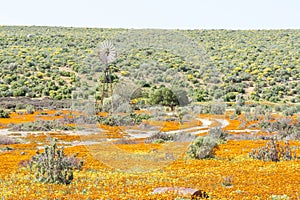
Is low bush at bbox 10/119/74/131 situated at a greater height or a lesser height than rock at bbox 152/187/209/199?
lesser

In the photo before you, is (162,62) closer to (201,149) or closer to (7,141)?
(201,149)

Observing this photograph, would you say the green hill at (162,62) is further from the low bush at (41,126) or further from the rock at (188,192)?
the low bush at (41,126)

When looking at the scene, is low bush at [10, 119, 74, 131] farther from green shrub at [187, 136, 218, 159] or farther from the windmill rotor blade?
the windmill rotor blade

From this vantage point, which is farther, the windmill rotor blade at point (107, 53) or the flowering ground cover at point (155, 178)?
the windmill rotor blade at point (107, 53)

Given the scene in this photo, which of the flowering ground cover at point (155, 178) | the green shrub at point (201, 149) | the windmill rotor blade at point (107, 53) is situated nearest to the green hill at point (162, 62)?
the windmill rotor blade at point (107, 53)

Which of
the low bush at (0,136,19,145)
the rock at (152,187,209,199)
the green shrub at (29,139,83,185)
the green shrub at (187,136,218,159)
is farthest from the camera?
the low bush at (0,136,19,145)

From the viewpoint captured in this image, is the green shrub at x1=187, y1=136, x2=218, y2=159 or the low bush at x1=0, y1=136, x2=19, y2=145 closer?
the green shrub at x1=187, y1=136, x2=218, y2=159

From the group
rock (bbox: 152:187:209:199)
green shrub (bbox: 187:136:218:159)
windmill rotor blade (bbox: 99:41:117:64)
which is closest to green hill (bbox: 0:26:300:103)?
windmill rotor blade (bbox: 99:41:117:64)

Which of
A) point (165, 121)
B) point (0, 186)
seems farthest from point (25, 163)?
point (165, 121)

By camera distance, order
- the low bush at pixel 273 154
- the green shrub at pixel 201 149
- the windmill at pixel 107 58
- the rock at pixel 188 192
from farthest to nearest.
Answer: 1. the green shrub at pixel 201 149
2. the low bush at pixel 273 154
3. the windmill at pixel 107 58
4. the rock at pixel 188 192

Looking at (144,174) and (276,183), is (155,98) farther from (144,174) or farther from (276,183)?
(276,183)

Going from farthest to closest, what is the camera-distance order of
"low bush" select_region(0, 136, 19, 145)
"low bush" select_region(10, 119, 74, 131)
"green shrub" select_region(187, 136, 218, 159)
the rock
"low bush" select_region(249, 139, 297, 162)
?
"low bush" select_region(10, 119, 74, 131)
"low bush" select_region(0, 136, 19, 145)
"green shrub" select_region(187, 136, 218, 159)
"low bush" select_region(249, 139, 297, 162)
the rock

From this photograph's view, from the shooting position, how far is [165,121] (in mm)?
11367

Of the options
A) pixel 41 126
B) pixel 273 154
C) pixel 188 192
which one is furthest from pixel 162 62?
pixel 41 126
